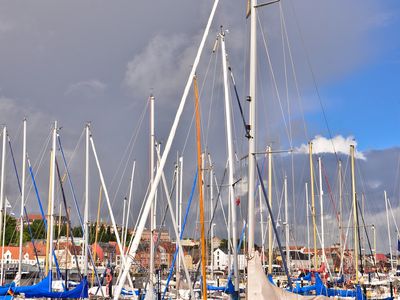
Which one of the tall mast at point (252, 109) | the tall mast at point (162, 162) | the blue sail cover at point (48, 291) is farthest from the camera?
the blue sail cover at point (48, 291)

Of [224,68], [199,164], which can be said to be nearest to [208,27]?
[224,68]

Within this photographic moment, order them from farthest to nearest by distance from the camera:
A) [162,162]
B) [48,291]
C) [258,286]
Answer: [48,291], [162,162], [258,286]

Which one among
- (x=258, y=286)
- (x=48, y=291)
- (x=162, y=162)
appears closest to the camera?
(x=258, y=286)

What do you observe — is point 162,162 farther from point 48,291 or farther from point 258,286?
point 48,291

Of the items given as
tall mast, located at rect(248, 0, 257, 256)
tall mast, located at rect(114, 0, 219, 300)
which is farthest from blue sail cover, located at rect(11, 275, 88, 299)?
tall mast, located at rect(248, 0, 257, 256)

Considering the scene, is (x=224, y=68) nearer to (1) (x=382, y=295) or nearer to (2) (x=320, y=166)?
(1) (x=382, y=295)

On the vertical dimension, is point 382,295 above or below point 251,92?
below

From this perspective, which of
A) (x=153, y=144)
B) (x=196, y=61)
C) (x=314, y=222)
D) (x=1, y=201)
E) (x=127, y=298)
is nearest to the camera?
(x=196, y=61)

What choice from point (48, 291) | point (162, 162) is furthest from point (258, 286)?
point (48, 291)

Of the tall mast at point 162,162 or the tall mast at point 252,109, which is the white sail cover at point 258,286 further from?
the tall mast at point 162,162

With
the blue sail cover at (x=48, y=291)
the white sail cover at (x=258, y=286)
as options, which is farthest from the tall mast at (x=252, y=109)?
the blue sail cover at (x=48, y=291)

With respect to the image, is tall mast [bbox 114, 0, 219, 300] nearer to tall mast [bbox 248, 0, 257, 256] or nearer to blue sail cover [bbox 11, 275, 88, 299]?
tall mast [bbox 248, 0, 257, 256]

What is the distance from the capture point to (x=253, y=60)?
Answer: 1984cm

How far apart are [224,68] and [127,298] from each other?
674 inches
